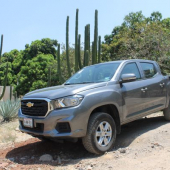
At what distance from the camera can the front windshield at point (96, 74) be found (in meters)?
4.74

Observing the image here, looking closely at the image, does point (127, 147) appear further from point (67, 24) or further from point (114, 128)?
point (67, 24)

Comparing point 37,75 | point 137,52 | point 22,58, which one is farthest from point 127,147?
point 22,58

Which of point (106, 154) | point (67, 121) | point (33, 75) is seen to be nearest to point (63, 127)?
point (67, 121)

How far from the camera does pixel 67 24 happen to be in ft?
40.8

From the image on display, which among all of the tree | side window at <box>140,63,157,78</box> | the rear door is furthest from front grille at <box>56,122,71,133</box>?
the tree

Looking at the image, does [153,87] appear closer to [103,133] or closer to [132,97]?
[132,97]

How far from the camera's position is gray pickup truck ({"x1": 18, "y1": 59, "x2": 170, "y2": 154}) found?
378cm

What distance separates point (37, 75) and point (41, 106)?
20809 mm

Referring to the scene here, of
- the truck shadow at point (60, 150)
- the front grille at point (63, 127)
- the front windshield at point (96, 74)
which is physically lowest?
the truck shadow at point (60, 150)

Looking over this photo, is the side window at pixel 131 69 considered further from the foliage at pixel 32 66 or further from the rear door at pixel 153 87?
the foliage at pixel 32 66

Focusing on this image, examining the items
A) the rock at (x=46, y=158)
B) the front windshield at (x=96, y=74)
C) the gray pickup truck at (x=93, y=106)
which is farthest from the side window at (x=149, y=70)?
the rock at (x=46, y=158)

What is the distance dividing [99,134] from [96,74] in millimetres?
1453

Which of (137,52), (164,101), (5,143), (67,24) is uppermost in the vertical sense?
(67,24)

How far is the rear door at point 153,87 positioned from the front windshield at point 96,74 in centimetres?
90
